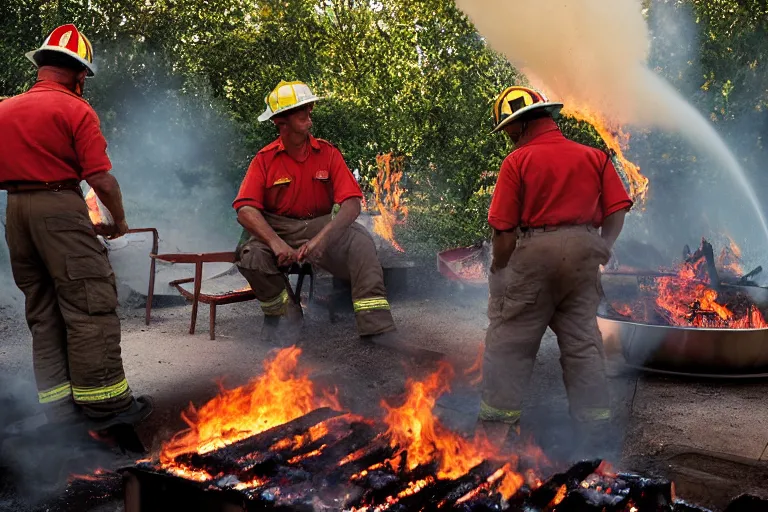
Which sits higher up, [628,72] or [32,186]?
[628,72]

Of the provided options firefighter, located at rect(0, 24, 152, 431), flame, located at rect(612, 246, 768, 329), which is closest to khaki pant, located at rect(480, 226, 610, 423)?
flame, located at rect(612, 246, 768, 329)

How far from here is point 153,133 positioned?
11203mm

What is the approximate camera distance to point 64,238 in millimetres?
3947

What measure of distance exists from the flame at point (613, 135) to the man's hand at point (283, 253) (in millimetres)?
3978

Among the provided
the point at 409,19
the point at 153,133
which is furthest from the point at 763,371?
the point at 153,133

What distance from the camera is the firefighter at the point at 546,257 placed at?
3.63 m

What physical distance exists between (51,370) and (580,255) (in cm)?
326

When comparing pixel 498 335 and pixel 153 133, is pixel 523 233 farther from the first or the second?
pixel 153 133

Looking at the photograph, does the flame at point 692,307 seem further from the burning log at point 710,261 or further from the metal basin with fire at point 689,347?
the metal basin with fire at point 689,347

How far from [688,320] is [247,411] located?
3.57 meters

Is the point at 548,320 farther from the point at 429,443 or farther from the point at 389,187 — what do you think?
the point at 389,187

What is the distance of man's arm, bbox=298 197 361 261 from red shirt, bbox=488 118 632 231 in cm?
204

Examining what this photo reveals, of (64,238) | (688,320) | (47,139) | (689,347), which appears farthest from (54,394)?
(688,320)

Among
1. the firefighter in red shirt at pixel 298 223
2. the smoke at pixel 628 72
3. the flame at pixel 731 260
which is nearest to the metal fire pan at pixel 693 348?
the firefighter in red shirt at pixel 298 223
